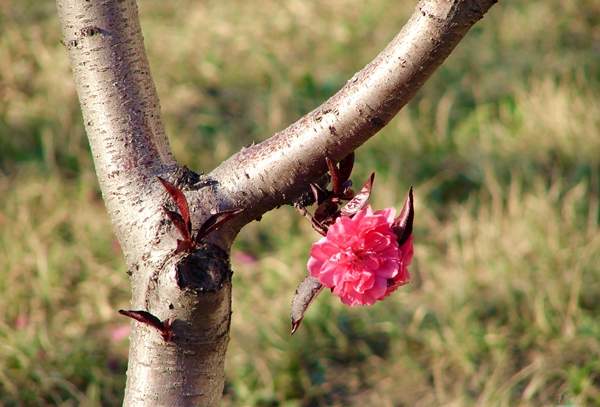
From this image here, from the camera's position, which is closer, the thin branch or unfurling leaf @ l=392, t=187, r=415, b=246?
unfurling leaf @ l=392, t=187, r=415, b=246

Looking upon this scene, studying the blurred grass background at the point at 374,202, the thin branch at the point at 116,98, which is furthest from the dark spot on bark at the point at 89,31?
the blurred grass background at the point at 374,202

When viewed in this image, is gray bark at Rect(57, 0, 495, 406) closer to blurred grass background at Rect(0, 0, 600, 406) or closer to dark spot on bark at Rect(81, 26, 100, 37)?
dark spot on bark at Rect(81, 26, 100, 37)

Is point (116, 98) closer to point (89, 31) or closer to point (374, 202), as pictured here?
point (89, 31)

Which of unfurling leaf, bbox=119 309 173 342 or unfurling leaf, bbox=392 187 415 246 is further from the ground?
unfurling leaf, bbox=392 187 415 246

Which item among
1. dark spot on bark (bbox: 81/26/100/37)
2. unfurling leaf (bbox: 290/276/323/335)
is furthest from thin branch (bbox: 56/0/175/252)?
unfurling leaf (bbox: 290/276/323/335)

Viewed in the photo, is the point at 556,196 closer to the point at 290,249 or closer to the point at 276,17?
the point at 290,249

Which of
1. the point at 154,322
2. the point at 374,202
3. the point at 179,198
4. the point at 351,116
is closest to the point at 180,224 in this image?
the point at 179,198

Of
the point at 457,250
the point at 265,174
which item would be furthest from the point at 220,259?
the point at 457,250
